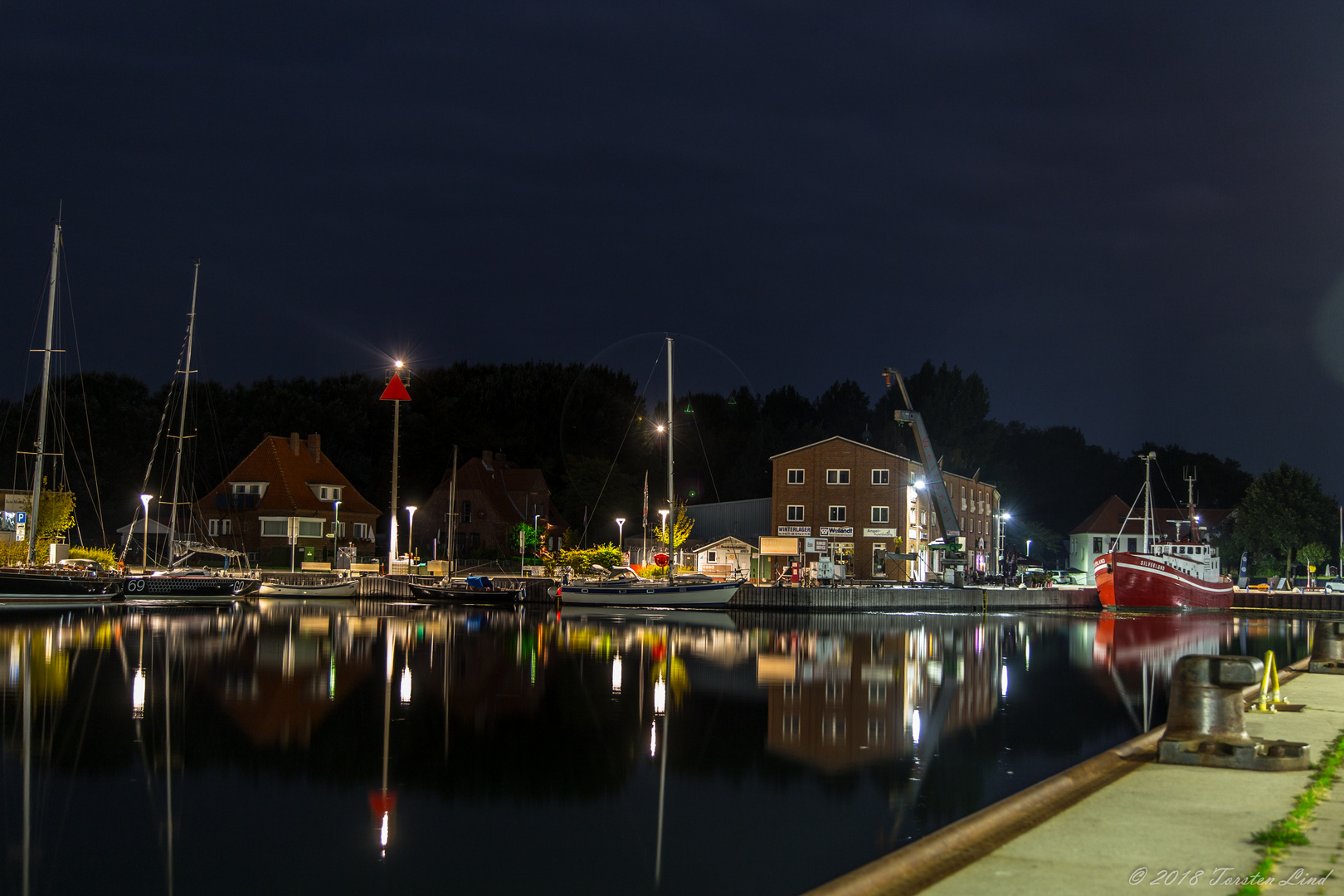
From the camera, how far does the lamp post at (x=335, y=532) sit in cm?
8062

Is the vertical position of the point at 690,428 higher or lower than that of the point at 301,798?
higher

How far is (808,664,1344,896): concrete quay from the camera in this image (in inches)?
321

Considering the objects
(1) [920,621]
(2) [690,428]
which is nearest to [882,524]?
(1) [920,621]

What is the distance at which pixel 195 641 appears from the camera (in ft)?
127

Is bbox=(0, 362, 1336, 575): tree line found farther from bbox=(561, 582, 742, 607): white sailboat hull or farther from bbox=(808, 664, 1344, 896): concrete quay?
bbox=(808, 664, 1344, 896): concrete quay

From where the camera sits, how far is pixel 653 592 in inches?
2502

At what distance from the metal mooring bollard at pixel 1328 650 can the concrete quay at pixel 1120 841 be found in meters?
12.5

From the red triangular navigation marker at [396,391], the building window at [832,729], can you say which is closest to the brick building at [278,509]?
the red triangular navigation marker at [396,391]

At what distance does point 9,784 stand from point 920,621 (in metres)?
49.0

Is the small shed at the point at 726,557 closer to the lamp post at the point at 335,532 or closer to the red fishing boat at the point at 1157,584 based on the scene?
the red fishing boat at the point at 1157,584

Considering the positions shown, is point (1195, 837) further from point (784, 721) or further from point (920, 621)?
point (920, 621)

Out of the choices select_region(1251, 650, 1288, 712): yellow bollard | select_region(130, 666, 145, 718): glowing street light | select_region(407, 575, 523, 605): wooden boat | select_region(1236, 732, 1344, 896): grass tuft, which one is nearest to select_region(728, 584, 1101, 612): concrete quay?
select_region(407, 575, 523, 605): wooden boat

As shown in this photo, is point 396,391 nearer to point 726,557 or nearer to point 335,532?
point 335,532

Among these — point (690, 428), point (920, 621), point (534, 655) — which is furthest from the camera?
point (690, 428)
